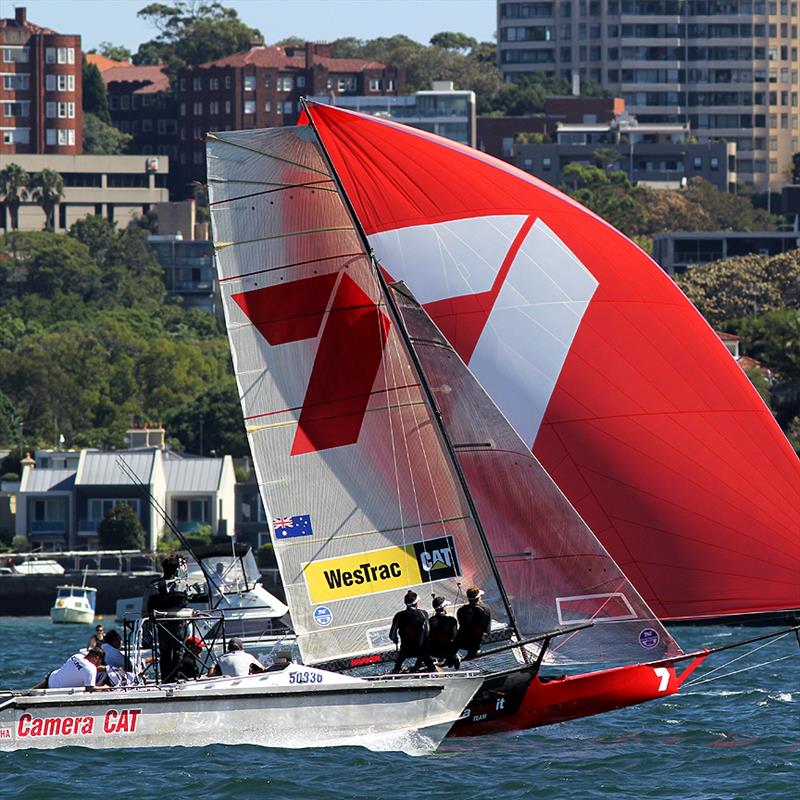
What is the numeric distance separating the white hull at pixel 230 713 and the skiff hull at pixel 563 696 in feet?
2.33

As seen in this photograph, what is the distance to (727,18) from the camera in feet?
532

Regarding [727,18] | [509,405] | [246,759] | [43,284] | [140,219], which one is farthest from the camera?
[727,18]

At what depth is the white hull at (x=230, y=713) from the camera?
1836cm

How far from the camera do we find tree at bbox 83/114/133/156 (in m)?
156

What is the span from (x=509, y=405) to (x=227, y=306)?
2.77 metres

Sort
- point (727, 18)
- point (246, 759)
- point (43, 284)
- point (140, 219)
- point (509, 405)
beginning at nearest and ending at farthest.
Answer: point (246, 759), point (509, 405), point (43, 284), point (140, 219), point (727, 18)

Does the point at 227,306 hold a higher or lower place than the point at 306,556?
higher

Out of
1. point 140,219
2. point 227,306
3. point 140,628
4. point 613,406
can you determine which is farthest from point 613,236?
point 140,219

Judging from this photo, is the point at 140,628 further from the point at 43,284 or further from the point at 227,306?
the point at 43,284

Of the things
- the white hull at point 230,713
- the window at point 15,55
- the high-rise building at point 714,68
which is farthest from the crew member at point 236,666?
the high-rise building at point 714,68

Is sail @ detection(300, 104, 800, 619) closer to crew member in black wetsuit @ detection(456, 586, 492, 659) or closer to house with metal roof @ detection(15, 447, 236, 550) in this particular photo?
crew member in black wetsuit @ detection(456, 586, 492, 659)

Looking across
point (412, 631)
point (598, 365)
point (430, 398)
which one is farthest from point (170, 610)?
point (598, 365)

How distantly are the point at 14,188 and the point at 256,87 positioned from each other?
69.2ft

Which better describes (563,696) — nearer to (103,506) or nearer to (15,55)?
(103,506)
